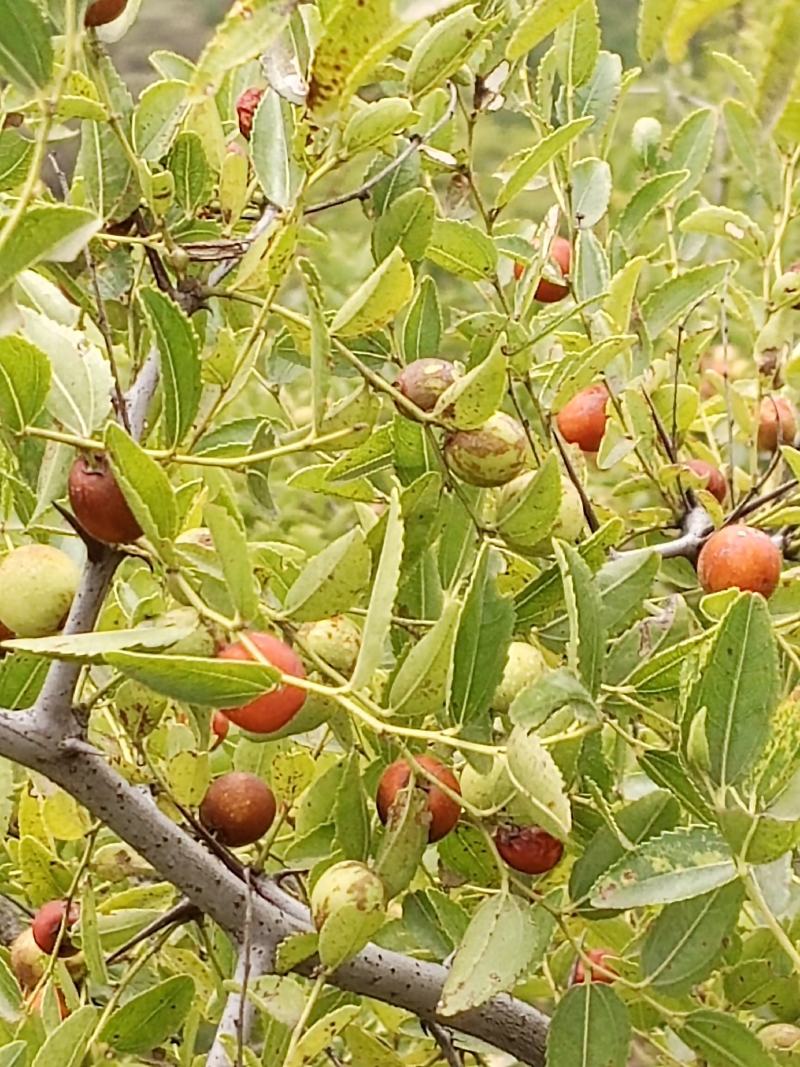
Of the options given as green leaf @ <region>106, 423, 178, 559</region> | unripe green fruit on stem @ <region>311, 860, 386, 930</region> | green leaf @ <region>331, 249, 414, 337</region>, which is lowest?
unripe green fruit on stem @ <region>311, 860, 386, 930</region>

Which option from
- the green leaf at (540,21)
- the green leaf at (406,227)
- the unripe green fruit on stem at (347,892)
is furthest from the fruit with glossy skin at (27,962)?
the green leaf at (540,21)

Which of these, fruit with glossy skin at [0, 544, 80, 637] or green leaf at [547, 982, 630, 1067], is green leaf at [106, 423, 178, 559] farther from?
green leaf at [547, 982, 630, 1067]

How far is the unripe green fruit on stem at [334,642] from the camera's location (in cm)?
63

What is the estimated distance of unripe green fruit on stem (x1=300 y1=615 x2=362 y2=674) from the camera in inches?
24.9

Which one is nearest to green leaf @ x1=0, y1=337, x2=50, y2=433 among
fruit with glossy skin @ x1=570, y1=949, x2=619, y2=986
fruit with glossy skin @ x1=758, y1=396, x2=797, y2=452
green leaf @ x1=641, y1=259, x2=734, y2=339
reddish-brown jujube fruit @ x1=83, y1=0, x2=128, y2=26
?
reddish-brown jujube fruit @ x1=83, y1=0, x2=128, y2=26

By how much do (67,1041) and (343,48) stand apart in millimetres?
442

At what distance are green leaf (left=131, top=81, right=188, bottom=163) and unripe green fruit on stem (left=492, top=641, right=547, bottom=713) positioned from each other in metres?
0.31

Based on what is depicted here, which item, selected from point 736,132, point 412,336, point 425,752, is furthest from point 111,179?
point 736,132

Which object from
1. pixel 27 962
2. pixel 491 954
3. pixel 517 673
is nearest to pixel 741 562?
pixel 517 673

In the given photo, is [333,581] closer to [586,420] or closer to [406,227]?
[406,227]

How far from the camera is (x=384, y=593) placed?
1.67ft

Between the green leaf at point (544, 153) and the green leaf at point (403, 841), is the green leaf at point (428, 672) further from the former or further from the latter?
the green leaf at point (544, 153)

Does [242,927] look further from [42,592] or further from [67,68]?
[67,68]

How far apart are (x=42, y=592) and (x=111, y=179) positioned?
216 mm
